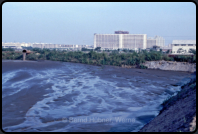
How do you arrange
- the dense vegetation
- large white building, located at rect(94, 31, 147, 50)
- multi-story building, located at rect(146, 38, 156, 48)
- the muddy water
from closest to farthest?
the muddy water → the dense vegetation → large white building, located at rect(94, 31, 147, 50) → multi-story building, located at rect(146, 38, 156, 48)

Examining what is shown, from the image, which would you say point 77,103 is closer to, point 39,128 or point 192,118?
point 39,128

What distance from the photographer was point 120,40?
89.0m

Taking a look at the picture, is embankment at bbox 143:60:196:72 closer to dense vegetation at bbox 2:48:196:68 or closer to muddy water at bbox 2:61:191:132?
dense vegetation at bbox 2:48:196:68

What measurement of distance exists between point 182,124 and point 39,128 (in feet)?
12.6

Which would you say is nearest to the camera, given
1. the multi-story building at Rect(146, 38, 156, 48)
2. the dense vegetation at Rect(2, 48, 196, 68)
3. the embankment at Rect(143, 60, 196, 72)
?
the embankment at Rect(143, 60, 196, 72)

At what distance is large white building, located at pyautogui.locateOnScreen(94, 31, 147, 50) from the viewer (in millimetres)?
89125

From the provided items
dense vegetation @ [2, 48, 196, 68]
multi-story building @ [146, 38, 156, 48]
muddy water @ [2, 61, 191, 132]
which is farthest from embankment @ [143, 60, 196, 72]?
multi-story building @ [146, 38, 156, 48]

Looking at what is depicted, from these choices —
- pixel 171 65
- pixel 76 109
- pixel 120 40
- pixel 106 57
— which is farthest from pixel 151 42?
pixel 76 109

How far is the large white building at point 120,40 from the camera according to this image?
89.1 meters

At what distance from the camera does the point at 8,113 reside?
796 cm

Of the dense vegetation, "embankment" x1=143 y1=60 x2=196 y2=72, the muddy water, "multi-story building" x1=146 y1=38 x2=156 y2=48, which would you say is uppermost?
"multi-story building" x1=146 y1=38 x2=156 y2=48

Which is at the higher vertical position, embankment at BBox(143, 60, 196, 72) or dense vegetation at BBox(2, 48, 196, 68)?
dense vegetation at BBox(2, 48, 196, 68)

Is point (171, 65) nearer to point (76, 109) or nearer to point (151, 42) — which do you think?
point (76, 109)

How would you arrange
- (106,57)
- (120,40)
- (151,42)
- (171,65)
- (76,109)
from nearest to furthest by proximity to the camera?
(76,109), (171,65), (106,57), (120,40), (151,42)
